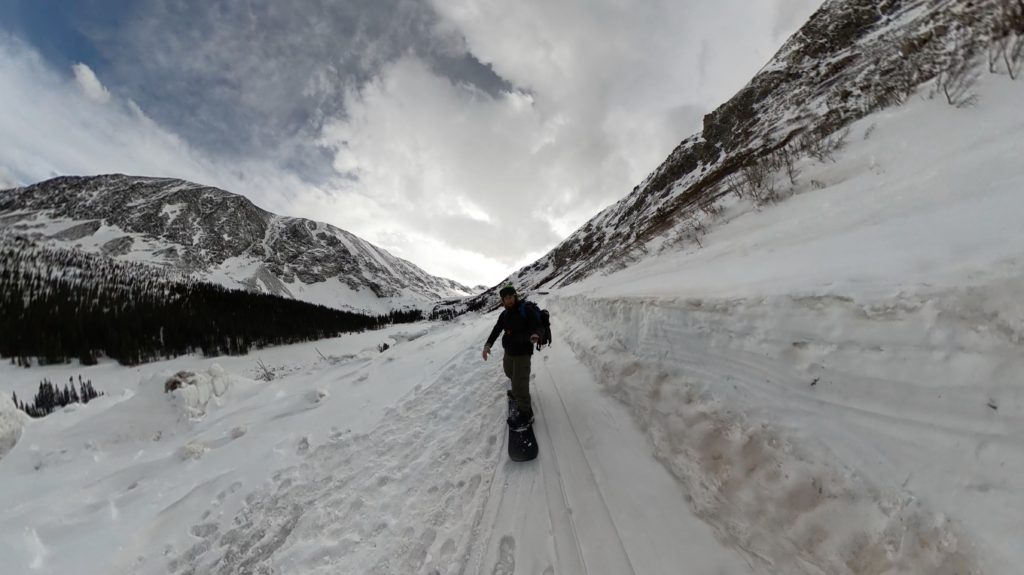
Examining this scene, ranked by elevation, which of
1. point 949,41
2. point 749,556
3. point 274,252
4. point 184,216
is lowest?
point 749,556

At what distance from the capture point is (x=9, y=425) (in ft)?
18.1

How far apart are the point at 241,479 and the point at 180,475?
3.13ft

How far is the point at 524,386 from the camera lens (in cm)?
500

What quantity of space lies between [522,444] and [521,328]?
61.5 inches

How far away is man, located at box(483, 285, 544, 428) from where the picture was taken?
5.00 m

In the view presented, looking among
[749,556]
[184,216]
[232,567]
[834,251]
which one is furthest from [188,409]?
[184,216]

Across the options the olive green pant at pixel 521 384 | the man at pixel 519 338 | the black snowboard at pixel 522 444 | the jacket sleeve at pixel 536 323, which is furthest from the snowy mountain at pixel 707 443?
the jacket sleeve at pixel 536 323

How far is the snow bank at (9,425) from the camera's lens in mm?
5363

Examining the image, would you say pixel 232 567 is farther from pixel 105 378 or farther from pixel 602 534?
pixel 105 378

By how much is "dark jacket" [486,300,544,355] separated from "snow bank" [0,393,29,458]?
7189 millimetres

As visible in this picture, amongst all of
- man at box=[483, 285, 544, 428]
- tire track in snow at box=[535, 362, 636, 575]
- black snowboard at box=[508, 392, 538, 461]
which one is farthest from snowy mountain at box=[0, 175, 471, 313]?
tire track in snow at box=[535, 362, 636, 575]

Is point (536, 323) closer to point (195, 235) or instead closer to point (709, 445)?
point (709, 445)

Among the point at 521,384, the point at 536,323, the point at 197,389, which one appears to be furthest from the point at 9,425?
the point at 536,323

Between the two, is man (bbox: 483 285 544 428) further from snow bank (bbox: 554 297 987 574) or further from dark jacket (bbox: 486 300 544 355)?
snow bank (bbox: 554 297 987 574)
